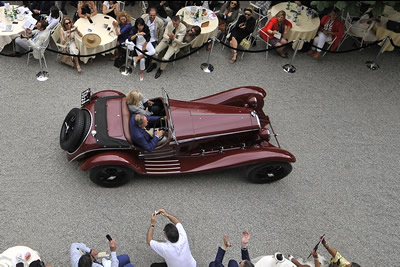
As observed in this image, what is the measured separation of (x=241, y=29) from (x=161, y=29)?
196cm

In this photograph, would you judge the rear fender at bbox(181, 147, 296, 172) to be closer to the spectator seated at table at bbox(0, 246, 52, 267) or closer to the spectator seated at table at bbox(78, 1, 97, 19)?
the spectator seated at table at bbox(0, 246, 52, 267)

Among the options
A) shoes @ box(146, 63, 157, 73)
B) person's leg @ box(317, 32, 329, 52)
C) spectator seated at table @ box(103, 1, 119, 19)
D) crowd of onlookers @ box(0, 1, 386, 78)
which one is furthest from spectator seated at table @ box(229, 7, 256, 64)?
spectator seated at table @ box(103, 1, 119, 19)

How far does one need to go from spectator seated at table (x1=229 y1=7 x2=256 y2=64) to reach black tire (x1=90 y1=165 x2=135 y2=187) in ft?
14.0

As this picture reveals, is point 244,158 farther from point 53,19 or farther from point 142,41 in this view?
point 53,19

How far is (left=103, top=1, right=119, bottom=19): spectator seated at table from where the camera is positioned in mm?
8961

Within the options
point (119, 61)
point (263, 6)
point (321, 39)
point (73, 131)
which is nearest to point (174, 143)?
point (73, 131)

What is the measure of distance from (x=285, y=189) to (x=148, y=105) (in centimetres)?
288

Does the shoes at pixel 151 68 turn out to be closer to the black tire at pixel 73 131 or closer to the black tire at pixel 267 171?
the black tire at pixel 73 131

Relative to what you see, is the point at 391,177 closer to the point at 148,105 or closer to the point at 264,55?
the point at 264,55

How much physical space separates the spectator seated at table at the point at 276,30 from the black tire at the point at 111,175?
16.5 feet

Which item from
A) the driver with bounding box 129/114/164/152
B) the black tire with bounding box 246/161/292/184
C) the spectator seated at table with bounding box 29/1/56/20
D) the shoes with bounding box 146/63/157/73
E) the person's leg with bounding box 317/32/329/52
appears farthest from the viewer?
the person's leg with bounding box 317/32/329/52

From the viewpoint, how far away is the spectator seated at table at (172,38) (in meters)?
8.20

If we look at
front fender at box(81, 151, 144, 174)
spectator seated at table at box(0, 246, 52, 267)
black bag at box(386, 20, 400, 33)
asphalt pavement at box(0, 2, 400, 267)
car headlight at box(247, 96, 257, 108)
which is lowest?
asphalt pavement at box(0, 2, 400, 267)

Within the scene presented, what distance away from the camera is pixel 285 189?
670cm
